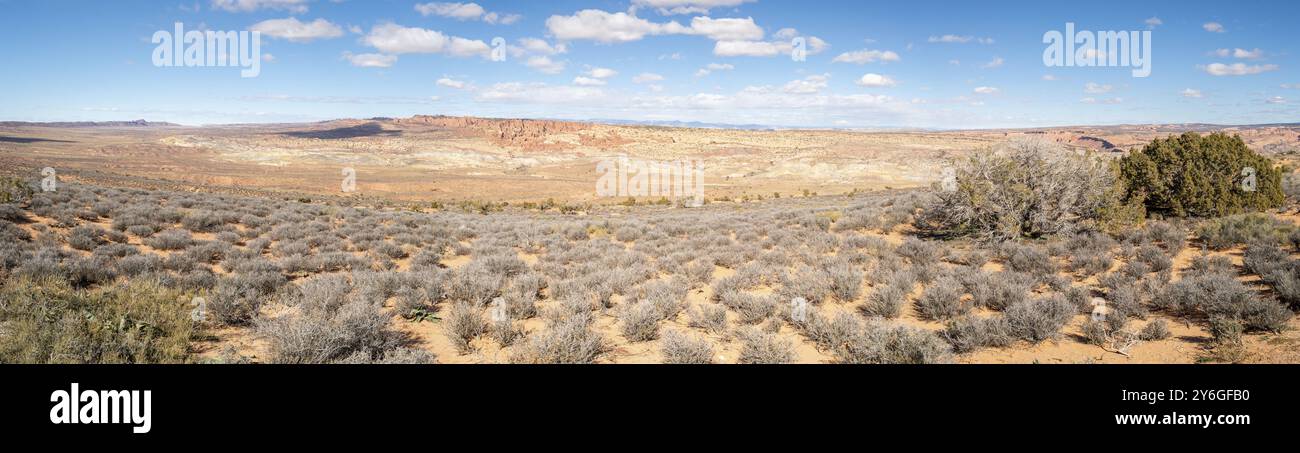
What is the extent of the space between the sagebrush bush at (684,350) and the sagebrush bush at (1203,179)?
12787 mm

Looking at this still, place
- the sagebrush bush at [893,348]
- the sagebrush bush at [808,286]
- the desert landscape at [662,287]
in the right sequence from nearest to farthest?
the sagebrush bush at [893,348] < the desert landscape at [662,287] < the sagebrush bush at [808,286]

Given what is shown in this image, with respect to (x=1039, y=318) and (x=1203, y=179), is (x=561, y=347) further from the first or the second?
(x=1203, y=179)

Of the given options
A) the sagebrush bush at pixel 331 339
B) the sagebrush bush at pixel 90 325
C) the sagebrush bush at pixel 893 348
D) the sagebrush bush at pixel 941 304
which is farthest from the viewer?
the sagebrush bush at pixel 941 304

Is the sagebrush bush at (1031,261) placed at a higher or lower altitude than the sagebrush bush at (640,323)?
higher

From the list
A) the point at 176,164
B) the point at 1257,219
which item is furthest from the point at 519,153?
the point at 1257,219

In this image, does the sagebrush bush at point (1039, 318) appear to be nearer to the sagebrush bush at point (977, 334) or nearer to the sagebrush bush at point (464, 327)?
the sagebrush bush at point (977, 334)

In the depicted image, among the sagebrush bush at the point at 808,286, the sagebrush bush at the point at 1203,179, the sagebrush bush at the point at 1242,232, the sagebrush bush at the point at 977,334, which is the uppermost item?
the sagebrush bush at the point at 1203,179

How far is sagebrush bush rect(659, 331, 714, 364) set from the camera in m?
4.75

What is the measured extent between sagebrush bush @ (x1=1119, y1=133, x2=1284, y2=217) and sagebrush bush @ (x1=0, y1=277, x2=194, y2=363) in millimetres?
17399

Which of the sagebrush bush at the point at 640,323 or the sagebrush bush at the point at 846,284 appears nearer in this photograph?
the sagebrush bush at the point at 640,323

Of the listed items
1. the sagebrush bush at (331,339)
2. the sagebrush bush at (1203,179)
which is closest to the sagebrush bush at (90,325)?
the sagebrush bush at (331,339)

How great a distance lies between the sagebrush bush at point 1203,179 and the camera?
1157 centimetres
